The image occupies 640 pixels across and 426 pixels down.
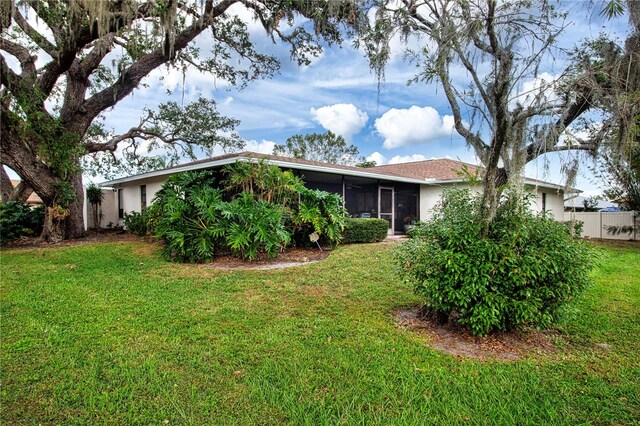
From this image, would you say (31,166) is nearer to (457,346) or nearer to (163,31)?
(163,31)

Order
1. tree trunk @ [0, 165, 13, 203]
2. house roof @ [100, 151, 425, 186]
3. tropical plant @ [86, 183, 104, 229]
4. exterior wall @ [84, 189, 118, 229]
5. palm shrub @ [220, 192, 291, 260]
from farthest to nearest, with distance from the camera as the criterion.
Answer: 1. exterior wall @ [84, 189, 118, 229]
2. tropical plant @ [86, 183, 104, 229]
3. tree trunk @ [0, 165, 13, 203]
4. house roof @ [100, 151, 425, 186]
5. palm shrub @ [220, 192, 291, 260]

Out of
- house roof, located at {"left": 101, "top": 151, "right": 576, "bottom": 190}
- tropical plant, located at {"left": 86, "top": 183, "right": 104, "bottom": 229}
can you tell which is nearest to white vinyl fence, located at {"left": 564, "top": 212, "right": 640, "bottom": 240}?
house roof, located at {"left": 101, "top": 151, "right": 576, "bottom": 190}

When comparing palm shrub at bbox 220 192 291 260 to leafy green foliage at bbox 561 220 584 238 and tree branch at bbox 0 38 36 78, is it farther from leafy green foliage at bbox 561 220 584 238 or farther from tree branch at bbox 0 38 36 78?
tree branch at bbox 0 38 36 78

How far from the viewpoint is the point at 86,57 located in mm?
11953

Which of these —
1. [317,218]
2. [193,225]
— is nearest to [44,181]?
[193,225]

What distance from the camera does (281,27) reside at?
11.8 metres

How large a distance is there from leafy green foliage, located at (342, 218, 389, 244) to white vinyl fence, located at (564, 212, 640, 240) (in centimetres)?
1119

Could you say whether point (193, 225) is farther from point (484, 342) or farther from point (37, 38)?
point (37, 38)

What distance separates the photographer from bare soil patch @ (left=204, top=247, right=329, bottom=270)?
816 cm

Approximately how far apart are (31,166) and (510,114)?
12.9 meters

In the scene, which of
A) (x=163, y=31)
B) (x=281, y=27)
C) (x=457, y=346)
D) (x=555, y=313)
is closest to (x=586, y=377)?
(x=555, y=313)

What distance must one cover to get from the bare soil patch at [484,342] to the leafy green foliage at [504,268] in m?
0.14

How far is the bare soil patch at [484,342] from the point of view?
11.7 ft

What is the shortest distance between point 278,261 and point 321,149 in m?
28.7
